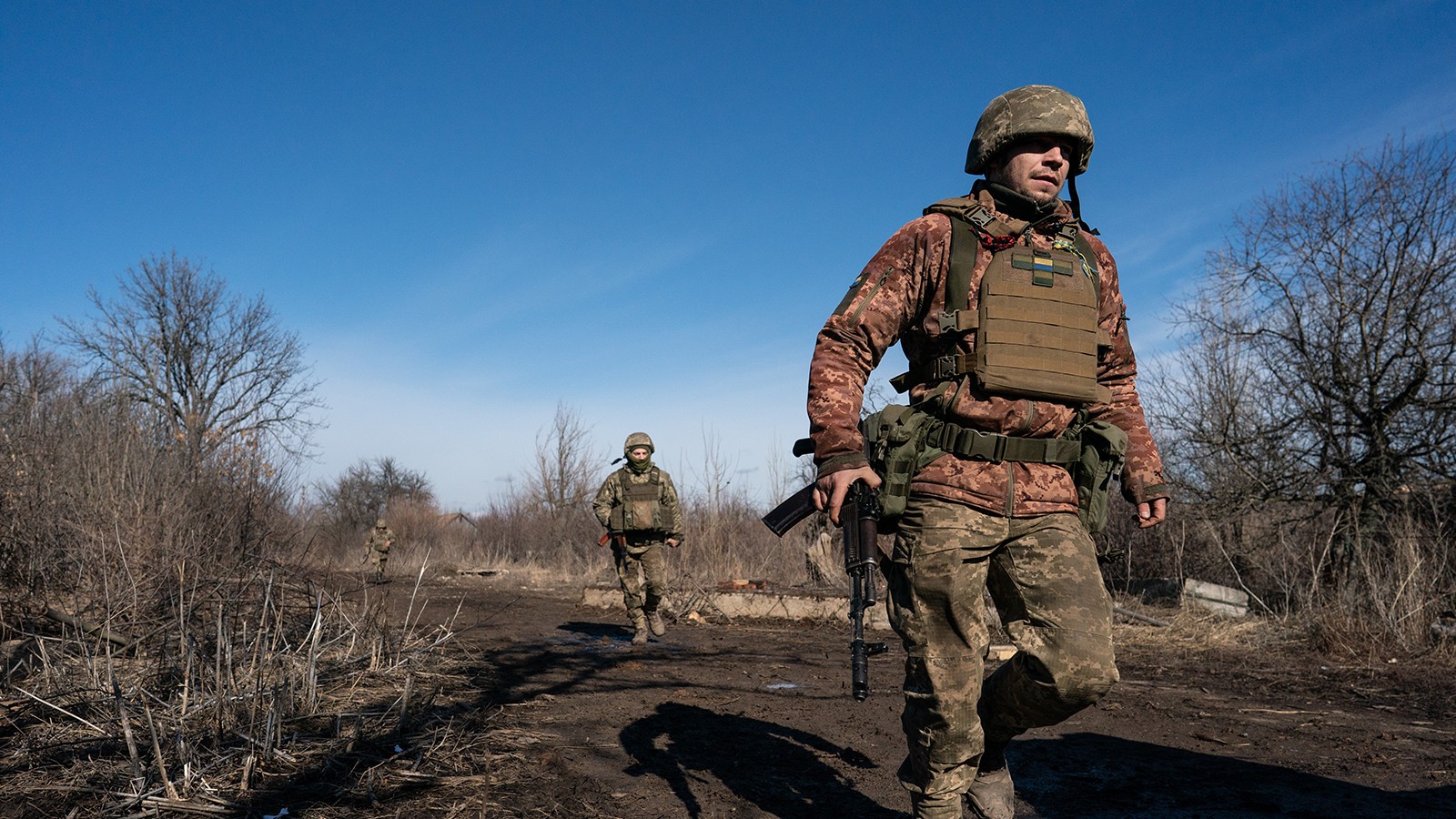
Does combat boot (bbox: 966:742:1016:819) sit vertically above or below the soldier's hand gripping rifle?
below

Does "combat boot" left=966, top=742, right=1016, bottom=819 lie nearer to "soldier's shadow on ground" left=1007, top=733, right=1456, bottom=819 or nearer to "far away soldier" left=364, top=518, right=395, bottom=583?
"soldier's shadow on ground" left=1007, top=733, right=1456, bottom=819

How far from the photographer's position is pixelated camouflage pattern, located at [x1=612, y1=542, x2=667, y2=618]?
880 centimetres

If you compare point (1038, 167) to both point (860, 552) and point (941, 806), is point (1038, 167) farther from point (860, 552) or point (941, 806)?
point (941, 806)

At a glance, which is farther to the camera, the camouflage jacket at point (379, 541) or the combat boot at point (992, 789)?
the camouflage jacket at point (379, 541)

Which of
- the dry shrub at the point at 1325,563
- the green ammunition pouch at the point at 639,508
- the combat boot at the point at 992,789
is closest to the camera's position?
the combat boot at the point at 992,789

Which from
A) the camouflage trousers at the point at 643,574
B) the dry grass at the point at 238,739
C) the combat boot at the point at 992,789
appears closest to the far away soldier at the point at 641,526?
the camouflage trousers at the point at 643,574

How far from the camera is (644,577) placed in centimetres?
890

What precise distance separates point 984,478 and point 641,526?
6483 mm

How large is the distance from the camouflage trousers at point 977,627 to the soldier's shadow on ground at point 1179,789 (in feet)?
2.87

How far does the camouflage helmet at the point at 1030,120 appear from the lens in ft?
9.39

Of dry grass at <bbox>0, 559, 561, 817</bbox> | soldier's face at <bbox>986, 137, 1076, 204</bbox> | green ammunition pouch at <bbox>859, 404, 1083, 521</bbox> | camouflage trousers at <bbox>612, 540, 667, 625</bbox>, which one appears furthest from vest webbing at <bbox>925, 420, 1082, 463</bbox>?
camouflage trousers at <bbox>612, 540, 667, 625</bbox>

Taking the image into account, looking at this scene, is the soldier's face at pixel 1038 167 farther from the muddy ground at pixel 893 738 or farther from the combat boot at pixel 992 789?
the muddy ground at pixel 893 738

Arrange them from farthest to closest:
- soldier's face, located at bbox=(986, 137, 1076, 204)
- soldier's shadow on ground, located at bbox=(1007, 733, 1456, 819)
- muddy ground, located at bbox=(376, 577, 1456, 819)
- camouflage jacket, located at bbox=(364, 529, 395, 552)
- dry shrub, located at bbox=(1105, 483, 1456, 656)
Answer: camouflage jacket, located at bbox=(364, 529, 395, 552), dry shrub, located at bbox=(1105, 483, 1456, 656), muddy ground, located at bbox=(376, 577, 1456, 819), soldier's shadow on ground, located at bbox=(1007, 733, 1456, 819), soldier's face, located at bbox=(986, 137, 1076, 204)

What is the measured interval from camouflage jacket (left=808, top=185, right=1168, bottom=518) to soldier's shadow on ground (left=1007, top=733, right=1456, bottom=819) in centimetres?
124
